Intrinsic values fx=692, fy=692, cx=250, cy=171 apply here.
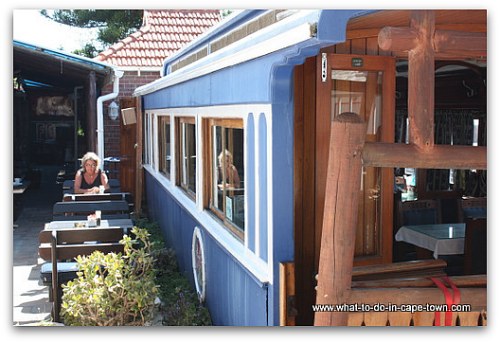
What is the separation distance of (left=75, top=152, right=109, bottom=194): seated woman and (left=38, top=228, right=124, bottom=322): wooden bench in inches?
122

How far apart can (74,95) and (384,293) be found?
1507 centimetres

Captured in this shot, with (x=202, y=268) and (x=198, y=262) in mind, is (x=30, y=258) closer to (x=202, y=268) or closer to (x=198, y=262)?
(x=198, y=262)

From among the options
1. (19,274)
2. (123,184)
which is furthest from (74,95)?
(19,274)

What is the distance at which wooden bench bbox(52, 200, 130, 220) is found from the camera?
7.79 m

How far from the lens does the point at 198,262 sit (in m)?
6.32

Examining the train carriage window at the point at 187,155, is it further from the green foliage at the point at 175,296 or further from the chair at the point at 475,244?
the chair at the point at 475,244

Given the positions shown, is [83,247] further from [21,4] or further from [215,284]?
[21,4]

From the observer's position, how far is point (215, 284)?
A: 18.0 ft

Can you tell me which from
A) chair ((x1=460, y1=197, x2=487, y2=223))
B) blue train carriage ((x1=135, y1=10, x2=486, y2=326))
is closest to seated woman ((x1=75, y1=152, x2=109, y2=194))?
Answer: blue train carriage ((x1=135, y1=10, x2=486, y2=326))

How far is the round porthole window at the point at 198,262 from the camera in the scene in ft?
19.6

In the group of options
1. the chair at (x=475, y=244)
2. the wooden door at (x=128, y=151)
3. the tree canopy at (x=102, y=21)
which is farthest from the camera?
the wooden door at (x=128, y=151)

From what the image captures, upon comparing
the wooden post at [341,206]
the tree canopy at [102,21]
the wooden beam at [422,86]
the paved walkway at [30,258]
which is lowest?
the paved walkway at [30,258]

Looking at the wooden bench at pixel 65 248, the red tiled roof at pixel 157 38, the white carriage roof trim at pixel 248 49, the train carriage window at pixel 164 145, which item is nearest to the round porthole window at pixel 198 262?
the wooden bench at pixel 65 248

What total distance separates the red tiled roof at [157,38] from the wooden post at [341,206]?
7.31m
